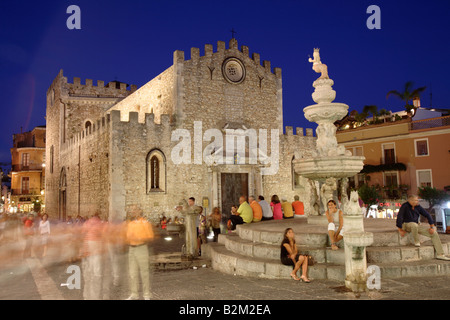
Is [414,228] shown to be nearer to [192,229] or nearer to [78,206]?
[192,229]

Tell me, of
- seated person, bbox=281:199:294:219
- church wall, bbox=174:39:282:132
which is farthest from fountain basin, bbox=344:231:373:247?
church wall, bbox=174:39:282:132

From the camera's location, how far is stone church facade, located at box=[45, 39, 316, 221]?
1819 cm

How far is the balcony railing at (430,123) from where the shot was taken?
2544cm

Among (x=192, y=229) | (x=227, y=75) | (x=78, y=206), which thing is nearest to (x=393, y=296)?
(x=192, y=229)

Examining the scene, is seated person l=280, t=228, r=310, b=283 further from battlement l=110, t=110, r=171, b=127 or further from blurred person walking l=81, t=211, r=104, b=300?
battlement l=110, t=110, r=171, b=127

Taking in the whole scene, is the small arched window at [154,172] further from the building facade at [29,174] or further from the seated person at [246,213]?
the building facade at [29,174]

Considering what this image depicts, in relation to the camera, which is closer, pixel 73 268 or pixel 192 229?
pixel 73 268

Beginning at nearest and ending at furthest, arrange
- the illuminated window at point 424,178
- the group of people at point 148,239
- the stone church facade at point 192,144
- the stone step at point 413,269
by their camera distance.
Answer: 1. the group of people at point 148,239
2. the stone step at point 413,269
3. the stone church facade at point 192,144
4. the illuminated window at point 424,178

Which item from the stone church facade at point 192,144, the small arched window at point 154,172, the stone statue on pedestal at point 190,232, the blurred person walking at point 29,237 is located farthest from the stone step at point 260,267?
the small arched window at point 154,172

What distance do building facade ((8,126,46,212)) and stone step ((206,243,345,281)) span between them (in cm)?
4152

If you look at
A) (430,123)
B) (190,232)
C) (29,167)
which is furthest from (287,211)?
(29,167)
